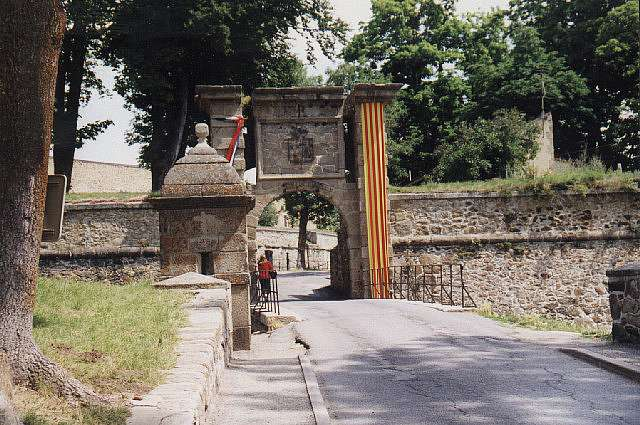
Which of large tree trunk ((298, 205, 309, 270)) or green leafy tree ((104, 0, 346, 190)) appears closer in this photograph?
green leafy tree ((104, 0, 346, 190))

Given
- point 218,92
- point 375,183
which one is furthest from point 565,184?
point 218,92

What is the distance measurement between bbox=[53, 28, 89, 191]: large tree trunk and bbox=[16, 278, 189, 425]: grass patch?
20.9 metres

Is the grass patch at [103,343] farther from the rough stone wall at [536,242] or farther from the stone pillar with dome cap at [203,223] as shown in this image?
the rough stone wall at [536,242]

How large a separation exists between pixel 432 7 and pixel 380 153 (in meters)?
17.0

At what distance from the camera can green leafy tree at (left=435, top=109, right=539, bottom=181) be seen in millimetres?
28844

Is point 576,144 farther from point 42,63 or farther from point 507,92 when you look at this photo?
point 42,63

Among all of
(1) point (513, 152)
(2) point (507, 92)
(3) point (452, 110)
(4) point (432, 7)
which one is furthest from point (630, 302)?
(4) point (432, 7)

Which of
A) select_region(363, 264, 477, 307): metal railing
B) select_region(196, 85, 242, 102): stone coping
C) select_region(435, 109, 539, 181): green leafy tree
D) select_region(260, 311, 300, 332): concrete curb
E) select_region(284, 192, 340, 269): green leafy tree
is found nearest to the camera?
select_region(260, 311, 300, 332): concrete curb

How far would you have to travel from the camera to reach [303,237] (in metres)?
42.3

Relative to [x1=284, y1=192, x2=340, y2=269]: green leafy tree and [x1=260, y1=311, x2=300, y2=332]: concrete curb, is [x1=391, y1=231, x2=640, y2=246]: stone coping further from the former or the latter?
[x1=284, y1=192, x2=340, y2=269]: green leafy tree

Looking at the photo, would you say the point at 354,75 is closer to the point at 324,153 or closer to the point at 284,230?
the point at 284,230

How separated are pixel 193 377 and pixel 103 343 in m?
1.12

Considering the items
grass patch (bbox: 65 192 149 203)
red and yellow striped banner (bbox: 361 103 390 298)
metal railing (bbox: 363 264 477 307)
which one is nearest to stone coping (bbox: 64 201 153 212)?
grass patch (bbox: 65 192 149 203)

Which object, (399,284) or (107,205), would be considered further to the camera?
(107,205)
